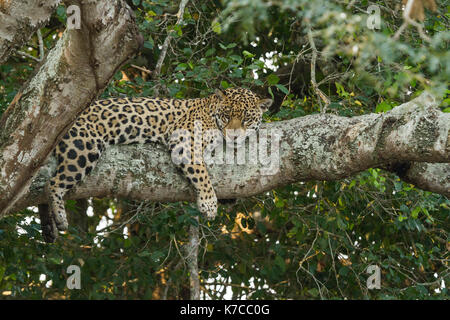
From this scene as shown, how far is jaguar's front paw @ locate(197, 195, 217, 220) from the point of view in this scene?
18.6ft

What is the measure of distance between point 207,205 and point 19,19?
2368mm

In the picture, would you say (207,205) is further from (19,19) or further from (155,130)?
(19,19)

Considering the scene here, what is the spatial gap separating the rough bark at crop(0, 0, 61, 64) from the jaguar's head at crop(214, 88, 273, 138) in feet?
7.98

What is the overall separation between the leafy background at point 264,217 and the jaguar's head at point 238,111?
0.60 feet

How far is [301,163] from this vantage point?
210 inches

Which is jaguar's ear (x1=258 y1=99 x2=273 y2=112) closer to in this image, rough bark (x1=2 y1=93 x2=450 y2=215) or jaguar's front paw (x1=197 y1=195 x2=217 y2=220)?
rough bark (x1=2 y1=93 x2=450 y2=215)

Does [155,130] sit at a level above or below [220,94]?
below

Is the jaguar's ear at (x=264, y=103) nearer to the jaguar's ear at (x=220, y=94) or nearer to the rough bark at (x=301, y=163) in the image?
the jaguar's ear at (x=220, y=94)

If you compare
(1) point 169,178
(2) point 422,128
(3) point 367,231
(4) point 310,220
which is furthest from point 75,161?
(3) point 367,231

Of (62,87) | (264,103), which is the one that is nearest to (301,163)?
(264,103)

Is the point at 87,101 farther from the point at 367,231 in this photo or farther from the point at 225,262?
the point at 367,231

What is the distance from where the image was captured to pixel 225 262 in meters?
7.96

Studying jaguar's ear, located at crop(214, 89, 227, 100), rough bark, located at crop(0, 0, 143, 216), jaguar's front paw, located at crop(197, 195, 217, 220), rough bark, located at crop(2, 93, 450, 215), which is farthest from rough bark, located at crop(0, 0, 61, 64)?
jaguar's ear, located at crop(214, 89, 227, 100)
